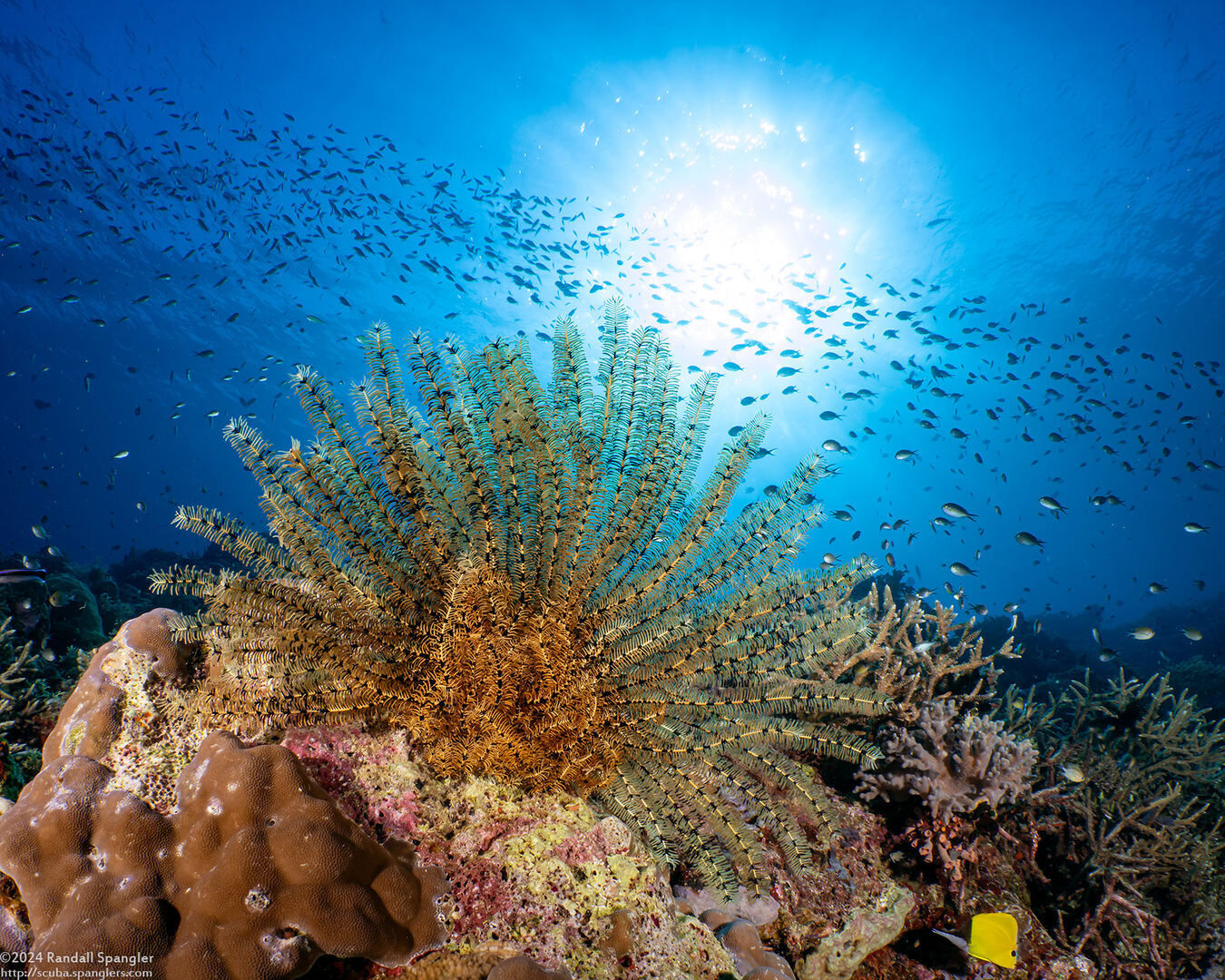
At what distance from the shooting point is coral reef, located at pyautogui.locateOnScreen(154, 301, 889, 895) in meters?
2.43

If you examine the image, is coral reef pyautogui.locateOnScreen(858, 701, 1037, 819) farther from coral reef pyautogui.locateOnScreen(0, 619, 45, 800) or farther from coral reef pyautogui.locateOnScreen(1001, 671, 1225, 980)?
coral reef pyautogui.locateOnScreen(0, 619, 45, 800)

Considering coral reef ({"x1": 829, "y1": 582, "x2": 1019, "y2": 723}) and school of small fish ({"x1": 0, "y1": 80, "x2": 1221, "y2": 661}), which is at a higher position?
school of small fish ({"x1": 0, "y1": 80, "x2": 1221, "y2": 661})

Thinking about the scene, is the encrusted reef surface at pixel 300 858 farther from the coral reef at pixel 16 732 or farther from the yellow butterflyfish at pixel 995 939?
the yellow butterflyfish at pixel 995 939

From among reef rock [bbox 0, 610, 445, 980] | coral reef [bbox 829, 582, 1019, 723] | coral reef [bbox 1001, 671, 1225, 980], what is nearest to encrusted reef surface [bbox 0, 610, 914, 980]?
reef rock [bbox 0, 610, 445, 980]

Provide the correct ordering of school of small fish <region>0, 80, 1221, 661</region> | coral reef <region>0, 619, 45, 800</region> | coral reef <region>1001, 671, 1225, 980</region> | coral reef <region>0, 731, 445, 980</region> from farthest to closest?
1. school of small fish <region>0, 80, 1221, 661</region>
2. coral reef <region>1001, 671, 1225, 980</region>
3. coral reef <region>0, 619, 45, 800</region>
4. coral reef <region>0, 731, 445, 980</region>

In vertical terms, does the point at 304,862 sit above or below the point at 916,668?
below

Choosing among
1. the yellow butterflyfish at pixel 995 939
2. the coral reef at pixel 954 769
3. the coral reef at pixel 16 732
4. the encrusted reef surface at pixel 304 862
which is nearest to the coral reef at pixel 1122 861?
the coral reef at pixel 954 769

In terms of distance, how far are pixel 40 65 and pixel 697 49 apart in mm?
33162

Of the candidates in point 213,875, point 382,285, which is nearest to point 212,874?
point 213,875

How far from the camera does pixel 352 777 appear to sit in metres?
2.39

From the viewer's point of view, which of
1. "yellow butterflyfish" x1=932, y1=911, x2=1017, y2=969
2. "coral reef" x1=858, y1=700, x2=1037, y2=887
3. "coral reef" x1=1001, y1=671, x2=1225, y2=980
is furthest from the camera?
"coral reef" x1=1001, y1=671, x2=1225, y2=980

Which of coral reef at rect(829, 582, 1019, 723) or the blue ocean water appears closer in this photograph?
coral reef at rect(829, 582, 1019, 723)

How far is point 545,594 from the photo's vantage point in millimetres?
2883

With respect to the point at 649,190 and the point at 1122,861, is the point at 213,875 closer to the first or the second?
the point at 1122,861
